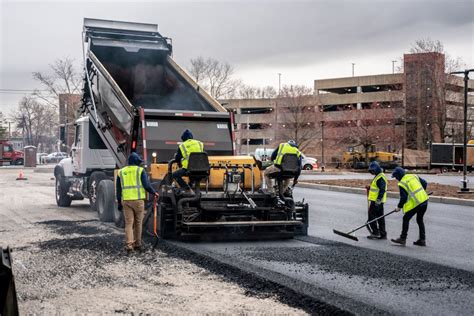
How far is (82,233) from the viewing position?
1202 centimetres

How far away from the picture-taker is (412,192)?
10.7 meters

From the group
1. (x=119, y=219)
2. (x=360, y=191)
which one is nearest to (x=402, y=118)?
(x=360, y=191)

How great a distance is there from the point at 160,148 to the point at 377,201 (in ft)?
13.5

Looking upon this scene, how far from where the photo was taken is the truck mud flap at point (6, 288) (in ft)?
13.9

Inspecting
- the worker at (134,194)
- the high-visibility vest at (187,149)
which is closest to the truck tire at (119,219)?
the high-visibility vest at (187,149)

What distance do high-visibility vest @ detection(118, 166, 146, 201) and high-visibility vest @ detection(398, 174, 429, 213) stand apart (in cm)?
428

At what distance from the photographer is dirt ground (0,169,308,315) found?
6.39m

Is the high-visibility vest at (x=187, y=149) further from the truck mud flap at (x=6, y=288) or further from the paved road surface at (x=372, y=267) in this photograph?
the truck mud flap at (x=6, y=288)

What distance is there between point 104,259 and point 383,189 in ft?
16.9

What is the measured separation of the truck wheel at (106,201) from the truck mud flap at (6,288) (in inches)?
361

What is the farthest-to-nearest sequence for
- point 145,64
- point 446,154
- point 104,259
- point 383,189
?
point 446,154 < point 145,64 < point 383,189 < point 104,259

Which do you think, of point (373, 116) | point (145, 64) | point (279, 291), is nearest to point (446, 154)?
point (373, 116)

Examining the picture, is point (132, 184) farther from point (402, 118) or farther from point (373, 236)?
point (402, 118)

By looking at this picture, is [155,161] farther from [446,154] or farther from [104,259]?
[446,154]
